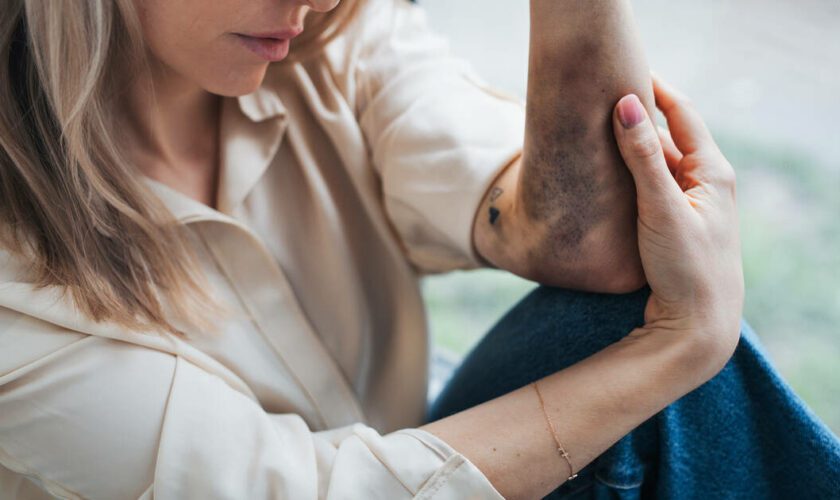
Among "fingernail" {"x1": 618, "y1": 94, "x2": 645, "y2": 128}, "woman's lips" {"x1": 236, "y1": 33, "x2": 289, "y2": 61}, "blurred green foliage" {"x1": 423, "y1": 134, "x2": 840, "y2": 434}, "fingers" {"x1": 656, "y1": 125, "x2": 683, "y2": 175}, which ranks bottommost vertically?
"blurred green foliage" {"x1": 423, "y1": 134, "x2": 840, "y2": 434}

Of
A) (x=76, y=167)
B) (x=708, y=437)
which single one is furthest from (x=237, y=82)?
(x=708, y=437)

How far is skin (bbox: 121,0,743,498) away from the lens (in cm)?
70

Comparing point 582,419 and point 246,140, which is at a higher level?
point 246,140

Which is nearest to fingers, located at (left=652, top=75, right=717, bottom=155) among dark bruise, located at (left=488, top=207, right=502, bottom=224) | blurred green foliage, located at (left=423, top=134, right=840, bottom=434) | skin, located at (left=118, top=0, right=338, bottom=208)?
dark bruise, located at (left=488, top=207, right=502, bottom=224)

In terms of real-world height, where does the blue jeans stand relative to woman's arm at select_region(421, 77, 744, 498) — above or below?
below

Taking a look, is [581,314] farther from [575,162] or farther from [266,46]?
[266,46]

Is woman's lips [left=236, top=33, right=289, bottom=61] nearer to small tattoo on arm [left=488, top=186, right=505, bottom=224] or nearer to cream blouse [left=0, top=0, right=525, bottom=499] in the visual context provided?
cream blouse [left=0, top=0, right=525, bottom=499]

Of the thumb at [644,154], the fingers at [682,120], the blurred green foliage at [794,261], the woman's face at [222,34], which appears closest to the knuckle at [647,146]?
the thumb at [644,154]

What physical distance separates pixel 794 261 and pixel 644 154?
0.76 meters

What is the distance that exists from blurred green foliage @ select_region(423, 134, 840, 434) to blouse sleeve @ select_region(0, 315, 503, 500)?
1.84ft

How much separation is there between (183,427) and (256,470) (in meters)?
0.08

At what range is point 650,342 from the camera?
2.46 ft

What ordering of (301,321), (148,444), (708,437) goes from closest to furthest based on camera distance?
(148,444)
(708,437)
(301,321)

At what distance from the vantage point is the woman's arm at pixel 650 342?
2.30 ft
